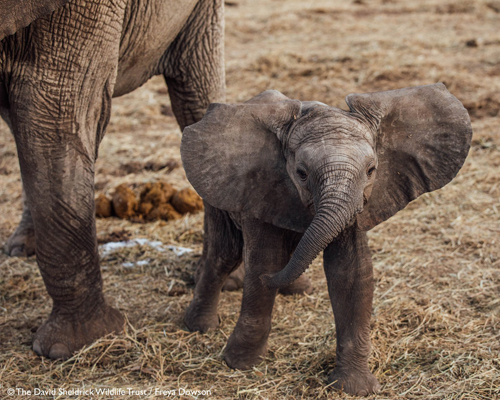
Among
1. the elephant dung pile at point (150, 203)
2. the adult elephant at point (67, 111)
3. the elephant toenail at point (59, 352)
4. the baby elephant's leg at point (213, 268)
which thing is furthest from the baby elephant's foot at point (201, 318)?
the elephant dung pile at point (150, 203)

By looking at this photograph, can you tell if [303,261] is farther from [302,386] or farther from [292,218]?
[302,386]

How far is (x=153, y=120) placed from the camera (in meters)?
7.16

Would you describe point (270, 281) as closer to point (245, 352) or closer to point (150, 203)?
point (245, 352)

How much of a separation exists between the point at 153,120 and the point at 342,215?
5161 millimetres

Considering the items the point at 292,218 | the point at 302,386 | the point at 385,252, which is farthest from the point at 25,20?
the point at 385,252

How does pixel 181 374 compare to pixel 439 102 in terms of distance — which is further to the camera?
pixel 181 374

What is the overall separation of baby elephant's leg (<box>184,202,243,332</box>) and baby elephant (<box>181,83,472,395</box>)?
16.7 inches

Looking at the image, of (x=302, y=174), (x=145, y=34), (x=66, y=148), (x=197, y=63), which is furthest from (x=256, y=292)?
(x=197, y=63)

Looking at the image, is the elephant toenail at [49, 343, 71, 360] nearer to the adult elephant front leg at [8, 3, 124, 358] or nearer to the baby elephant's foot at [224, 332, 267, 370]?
the adult elephant front leg at [8, 3, 124, 358]

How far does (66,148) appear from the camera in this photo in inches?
115

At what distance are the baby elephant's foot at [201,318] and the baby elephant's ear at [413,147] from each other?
1108 mm

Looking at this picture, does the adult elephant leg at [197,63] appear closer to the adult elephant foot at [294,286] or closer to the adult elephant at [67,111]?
the adult elephant at [67,111]

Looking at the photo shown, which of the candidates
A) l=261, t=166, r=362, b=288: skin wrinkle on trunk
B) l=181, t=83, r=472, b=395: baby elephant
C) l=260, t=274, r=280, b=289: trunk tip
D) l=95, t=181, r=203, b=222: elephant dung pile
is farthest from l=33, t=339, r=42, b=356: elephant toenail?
l=95, t=181, r=203, b=222: elephant dung pile

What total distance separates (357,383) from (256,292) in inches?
21.4
